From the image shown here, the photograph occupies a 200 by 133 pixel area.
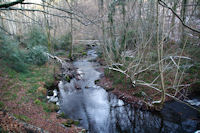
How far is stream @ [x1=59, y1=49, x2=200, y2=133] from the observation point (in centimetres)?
740

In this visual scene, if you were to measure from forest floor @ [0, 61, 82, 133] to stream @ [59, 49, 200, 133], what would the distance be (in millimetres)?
1109

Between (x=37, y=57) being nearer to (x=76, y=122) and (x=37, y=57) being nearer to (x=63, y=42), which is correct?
(x=63, y=42)

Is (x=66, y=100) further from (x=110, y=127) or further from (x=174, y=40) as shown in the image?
(x=174, y=40)

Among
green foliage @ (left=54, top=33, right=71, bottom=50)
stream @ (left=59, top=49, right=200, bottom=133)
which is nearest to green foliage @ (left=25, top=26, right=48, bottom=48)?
green foliage @ (left=54, top=33, right=71, bottom=50)

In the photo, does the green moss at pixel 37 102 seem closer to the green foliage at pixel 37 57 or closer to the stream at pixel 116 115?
the stream at pixel 116 115

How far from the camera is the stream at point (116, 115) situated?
7.40m

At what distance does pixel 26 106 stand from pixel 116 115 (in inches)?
204

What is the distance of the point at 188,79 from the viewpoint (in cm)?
1020

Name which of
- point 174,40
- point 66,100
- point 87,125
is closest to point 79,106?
point 66,100

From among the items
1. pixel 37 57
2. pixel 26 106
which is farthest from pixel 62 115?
pixel 37 57

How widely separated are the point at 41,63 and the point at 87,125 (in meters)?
9.70

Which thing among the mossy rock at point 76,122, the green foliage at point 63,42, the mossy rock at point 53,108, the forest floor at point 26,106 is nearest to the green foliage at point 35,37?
the green foliage at point 63,42

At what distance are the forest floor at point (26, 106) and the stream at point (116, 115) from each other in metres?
1.11

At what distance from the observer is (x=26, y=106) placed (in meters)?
7.97
